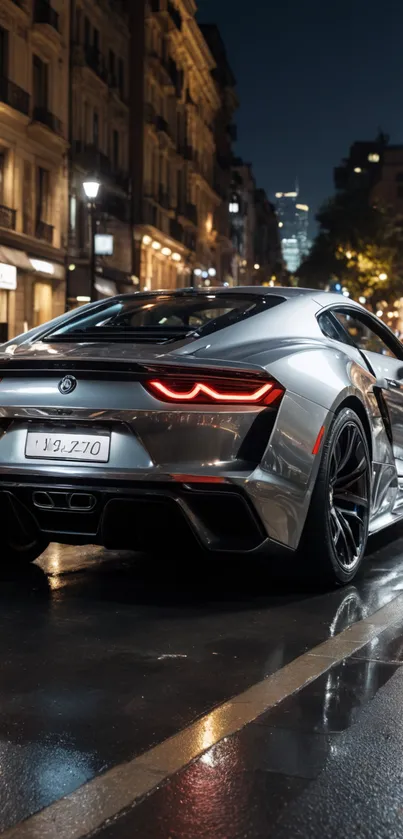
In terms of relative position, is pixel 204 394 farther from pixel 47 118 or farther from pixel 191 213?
pixel 191 213

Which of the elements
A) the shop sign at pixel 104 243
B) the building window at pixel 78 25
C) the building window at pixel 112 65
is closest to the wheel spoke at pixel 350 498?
the shop sign at pixel 104 243

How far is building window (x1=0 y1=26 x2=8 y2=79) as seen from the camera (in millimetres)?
28953

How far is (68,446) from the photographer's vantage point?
4496mm

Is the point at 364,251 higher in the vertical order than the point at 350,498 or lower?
higher

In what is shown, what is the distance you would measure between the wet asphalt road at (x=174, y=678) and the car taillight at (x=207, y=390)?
911mm

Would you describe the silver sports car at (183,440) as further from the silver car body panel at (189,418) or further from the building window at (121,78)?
the building window at (121,78)

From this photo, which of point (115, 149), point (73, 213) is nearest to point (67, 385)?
point (73, 213)

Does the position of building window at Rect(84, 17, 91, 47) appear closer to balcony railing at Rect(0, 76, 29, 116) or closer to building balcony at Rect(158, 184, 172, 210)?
balcony railing at Rect(0, 76, 29, 116)

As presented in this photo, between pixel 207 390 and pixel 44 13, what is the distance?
2996cm

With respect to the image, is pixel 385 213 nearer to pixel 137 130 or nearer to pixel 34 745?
pixel 137 130

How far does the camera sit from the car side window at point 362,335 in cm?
593

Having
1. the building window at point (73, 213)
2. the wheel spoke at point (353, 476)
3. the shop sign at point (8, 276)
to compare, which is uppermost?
the building window at point (73, 213)

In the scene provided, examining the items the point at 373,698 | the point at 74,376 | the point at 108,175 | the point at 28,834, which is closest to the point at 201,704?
the point at 373,698

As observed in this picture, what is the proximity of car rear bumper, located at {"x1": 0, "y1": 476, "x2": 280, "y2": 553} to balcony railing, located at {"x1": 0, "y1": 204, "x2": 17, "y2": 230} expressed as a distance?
25.1m
